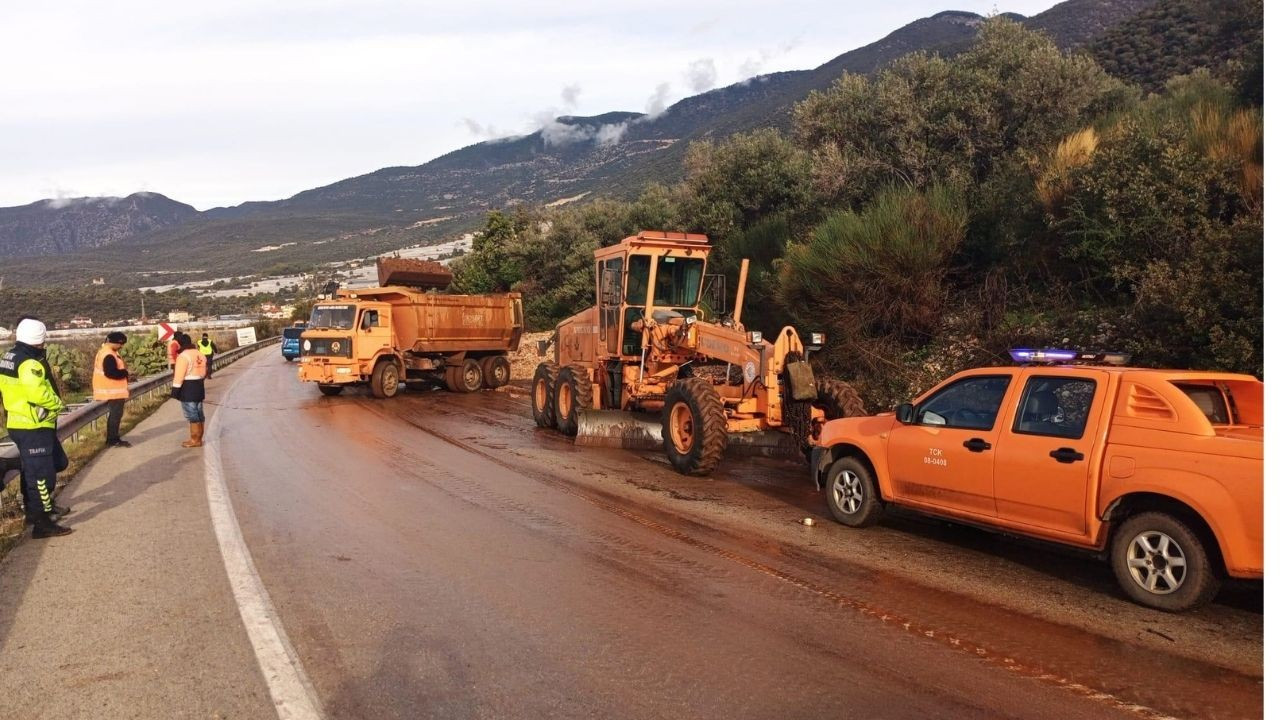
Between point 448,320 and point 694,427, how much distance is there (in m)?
13.8

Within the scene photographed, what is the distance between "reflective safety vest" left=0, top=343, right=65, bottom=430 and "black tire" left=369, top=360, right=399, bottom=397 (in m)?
14.1

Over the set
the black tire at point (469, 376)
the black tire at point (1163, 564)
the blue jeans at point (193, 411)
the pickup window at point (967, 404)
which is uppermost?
the pickup window at point (967, 404)

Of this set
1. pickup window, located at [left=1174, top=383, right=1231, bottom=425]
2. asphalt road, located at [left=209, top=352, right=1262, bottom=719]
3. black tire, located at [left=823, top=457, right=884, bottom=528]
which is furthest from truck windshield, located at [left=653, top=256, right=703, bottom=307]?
pickup window, located at [left=1174, top=383, right=1231, bottom=425]

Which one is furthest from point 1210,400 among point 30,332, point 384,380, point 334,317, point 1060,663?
point 334,317

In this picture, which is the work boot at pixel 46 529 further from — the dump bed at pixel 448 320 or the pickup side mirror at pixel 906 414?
the dump bed at pixel 448 320

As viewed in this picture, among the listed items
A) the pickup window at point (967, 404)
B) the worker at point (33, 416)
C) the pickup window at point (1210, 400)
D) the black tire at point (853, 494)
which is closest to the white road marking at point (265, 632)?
the worker at point (33, 416)

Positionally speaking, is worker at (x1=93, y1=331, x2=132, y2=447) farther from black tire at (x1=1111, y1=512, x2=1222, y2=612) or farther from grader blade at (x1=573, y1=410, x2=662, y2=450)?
black tire at (x1=1111, y1=512, x2=1222, y2=612)

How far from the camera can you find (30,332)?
8.05 metres

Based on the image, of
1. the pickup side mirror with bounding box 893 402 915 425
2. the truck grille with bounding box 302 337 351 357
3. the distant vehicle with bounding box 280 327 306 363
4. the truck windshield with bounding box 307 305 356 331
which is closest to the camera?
the pickup side mirror with bounding box 893 402 915 425

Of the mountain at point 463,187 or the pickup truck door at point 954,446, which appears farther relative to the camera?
the mountain at point 463,187

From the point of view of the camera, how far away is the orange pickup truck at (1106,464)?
5641 mm

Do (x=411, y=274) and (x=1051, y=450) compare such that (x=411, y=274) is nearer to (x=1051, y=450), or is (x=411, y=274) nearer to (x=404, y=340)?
(x=404, y=340)

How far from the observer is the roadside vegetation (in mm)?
10773

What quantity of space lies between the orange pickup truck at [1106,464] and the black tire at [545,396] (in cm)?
813
